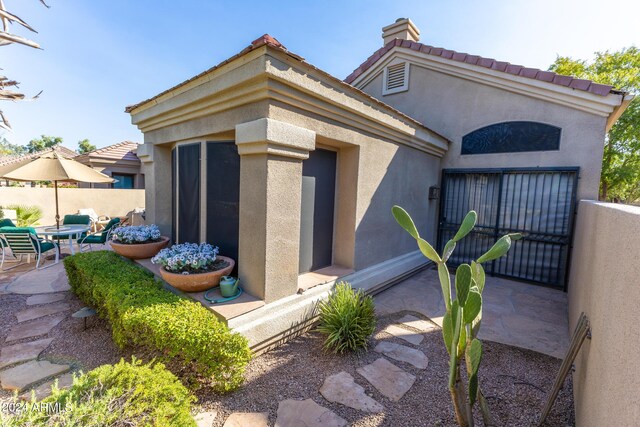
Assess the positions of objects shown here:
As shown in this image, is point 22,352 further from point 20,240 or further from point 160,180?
point 20,240

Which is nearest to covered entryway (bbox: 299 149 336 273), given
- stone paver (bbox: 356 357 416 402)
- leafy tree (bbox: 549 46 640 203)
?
stone paver (bbox: 356 357 416 402)

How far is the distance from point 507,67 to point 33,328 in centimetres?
1160

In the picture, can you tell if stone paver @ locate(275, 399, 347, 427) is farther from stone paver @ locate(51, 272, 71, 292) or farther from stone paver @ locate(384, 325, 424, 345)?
stone paver @ locate(51, 272, 71, 292)

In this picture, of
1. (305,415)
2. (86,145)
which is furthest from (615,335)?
(86,145)

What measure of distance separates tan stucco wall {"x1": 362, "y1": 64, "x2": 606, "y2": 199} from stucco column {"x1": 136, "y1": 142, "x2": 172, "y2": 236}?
7406mm

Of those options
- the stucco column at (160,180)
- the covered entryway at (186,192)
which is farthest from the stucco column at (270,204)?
the stucco column at (160,180)

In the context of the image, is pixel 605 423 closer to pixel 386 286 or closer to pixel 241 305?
pixel 241 305

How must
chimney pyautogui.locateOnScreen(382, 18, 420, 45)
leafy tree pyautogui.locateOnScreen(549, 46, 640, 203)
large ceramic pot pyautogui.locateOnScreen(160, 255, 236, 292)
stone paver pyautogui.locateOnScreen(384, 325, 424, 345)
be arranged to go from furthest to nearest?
leafy tree pyautogui.locateOnScreen(549, 46, 640, 203), chimney pyautogui.locateOnScreen(382, 18, 420, 45), stone paver pyautogui.locateOnScreen(384, 325, 424, 345), large ceramic pot pyautogui.locateOnScreen(160, 255, 236, 292)

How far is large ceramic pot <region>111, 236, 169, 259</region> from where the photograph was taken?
18.5ft

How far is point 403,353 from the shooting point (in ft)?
13.3

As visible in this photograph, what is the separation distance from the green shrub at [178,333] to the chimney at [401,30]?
1072 centimetres

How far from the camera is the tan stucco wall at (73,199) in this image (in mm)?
14320

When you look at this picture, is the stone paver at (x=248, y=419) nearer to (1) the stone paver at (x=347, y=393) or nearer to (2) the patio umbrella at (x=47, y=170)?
(1) the stone paver at (x=347, y=393)

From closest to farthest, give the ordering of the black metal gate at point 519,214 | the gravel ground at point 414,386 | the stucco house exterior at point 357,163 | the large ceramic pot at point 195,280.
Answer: the gravel ground at point 414,386, the stucco house exterior at point 357,163, the large ceramic pot at point 195,280, the black metal gate at point 519,214
